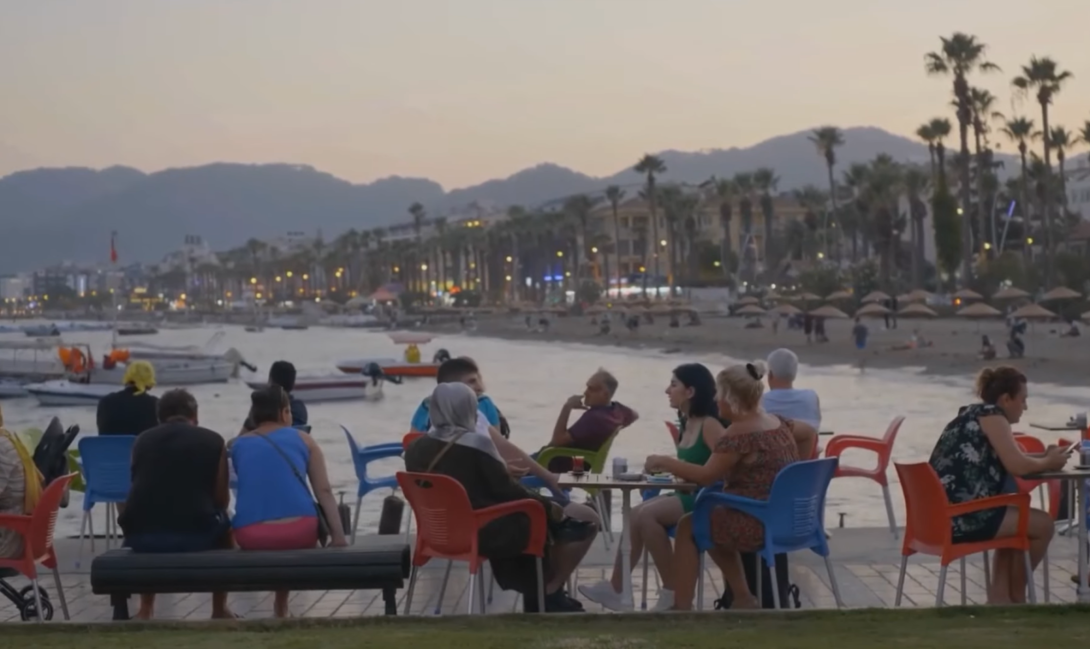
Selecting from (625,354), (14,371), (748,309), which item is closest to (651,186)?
(748,309)

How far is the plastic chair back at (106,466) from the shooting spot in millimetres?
8617

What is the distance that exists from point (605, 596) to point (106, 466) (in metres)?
3.47

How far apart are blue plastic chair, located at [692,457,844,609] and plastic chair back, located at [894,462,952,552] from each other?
0.36m

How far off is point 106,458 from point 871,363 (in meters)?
48.0

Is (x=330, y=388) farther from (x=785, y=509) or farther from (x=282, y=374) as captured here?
(x=785, y=509)

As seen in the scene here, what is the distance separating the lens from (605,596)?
702cm

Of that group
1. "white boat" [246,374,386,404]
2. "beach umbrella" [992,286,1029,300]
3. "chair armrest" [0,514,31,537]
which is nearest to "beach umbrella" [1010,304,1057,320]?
"beach umbrella" [992,286,1029,300]

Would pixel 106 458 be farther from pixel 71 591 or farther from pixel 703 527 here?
pixel 703 527

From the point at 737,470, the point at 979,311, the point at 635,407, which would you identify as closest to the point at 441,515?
the point at 737,470

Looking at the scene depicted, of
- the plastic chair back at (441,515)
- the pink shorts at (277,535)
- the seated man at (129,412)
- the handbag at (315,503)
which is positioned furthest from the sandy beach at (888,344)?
the pink shorts at (277,535)

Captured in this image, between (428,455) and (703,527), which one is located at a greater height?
(428,455)

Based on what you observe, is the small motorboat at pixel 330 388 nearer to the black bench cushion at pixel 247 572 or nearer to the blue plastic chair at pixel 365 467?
the blue plastic chair at pixel 365 467

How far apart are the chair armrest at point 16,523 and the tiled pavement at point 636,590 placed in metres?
0.58

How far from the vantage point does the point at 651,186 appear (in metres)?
105
